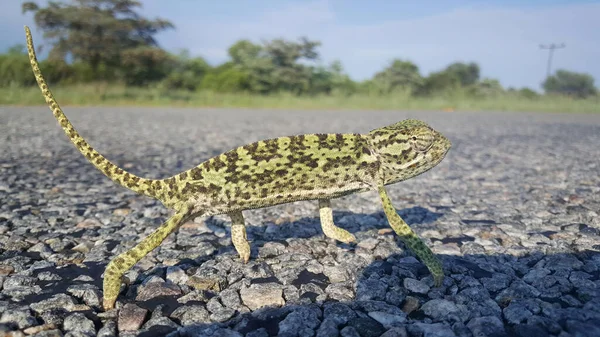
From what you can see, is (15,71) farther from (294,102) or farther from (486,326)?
(486,326)

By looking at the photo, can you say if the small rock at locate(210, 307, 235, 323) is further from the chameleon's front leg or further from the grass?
the grass

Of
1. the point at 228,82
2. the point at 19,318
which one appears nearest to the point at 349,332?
the point at 19,318

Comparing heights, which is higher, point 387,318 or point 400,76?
point 400,76

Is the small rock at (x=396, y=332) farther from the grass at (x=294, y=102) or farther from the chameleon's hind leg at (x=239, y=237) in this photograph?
the grass at (x=294, y=102)

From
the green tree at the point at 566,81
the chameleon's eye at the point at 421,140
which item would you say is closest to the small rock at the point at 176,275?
the chameleon's eye at the point at 421,140

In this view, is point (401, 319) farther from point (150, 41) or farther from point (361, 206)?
point (150, 41)

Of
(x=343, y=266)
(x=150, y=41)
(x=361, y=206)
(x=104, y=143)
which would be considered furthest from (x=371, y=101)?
(x=343, y=266)

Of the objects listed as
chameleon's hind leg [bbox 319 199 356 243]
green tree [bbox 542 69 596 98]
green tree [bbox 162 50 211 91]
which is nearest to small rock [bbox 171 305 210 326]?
chameleon's hind leg [bbox 319 199 356 243]
